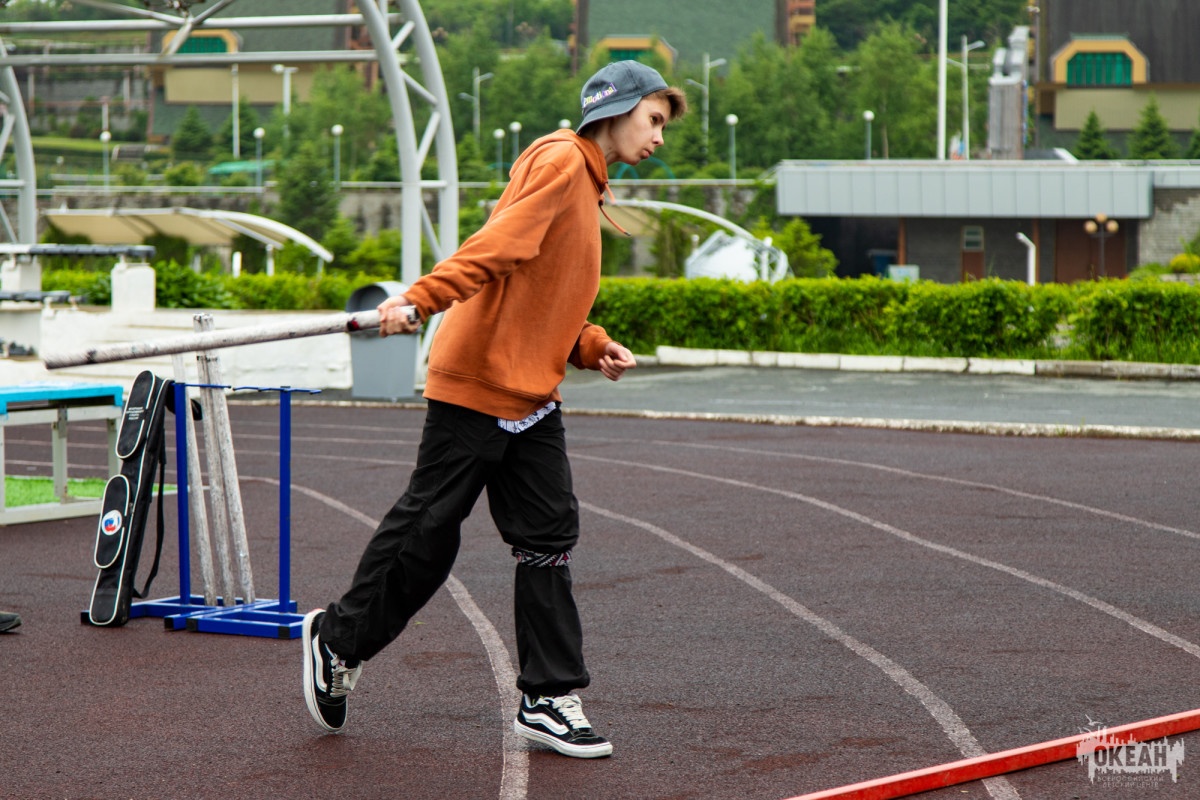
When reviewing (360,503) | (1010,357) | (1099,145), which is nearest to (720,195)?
(1099,145)

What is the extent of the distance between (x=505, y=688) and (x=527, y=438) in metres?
1.26

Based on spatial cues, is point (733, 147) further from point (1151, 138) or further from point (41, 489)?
point (41, 489)

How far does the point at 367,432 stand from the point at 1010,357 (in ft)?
34.2

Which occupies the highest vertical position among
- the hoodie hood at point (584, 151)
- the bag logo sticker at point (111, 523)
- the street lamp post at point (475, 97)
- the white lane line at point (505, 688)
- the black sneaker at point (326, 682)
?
the street lamp post at point (475, 97)

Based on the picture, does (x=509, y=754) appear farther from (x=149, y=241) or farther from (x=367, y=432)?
(x=149, y=241)

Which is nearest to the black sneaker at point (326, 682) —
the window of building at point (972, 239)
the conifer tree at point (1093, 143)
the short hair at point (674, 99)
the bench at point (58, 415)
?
the short hair at point (674, 99)

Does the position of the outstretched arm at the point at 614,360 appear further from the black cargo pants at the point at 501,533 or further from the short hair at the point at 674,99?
the short hair at the point at 674,99

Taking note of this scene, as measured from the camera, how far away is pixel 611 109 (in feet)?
15.8

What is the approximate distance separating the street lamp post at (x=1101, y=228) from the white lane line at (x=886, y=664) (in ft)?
151

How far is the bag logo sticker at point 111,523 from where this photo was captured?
7043mm

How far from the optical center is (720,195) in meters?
69.6

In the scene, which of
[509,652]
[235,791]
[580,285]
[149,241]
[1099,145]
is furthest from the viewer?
[1099,145]

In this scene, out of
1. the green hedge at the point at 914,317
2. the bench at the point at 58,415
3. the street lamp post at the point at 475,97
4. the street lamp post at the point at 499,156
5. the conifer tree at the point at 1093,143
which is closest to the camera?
the bench at the point at 58,415
